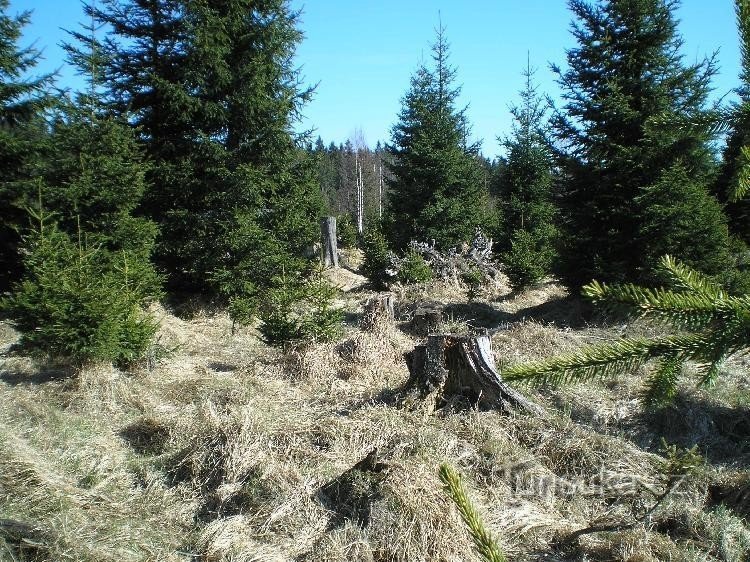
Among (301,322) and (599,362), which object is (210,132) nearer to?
(301,322)

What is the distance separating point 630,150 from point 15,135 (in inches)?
438

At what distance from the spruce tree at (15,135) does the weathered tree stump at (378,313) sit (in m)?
6.32

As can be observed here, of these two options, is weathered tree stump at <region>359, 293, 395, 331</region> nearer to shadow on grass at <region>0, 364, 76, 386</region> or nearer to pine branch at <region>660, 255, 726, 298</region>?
shadow on grass at <region>0, 364, 76, 386</region>

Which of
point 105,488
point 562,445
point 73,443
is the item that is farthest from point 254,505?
point 562,445

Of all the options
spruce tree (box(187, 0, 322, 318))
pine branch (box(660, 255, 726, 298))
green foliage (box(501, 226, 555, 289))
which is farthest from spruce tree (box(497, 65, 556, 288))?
pine branch (box(660, 255, 726, 298))

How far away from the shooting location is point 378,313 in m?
7.54

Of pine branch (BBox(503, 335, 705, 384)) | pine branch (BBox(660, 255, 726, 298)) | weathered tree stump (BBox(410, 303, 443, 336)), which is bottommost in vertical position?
weathered tree stump (BBox(410, 303, 443, 336))

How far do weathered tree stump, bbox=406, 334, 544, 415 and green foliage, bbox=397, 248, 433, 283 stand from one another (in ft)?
22.9

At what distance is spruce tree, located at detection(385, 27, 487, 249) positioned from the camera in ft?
47.0

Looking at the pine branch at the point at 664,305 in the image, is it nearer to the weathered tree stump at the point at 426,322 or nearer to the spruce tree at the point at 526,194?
the weathered tree stump at the point at 426,322

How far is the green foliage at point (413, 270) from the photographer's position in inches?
477

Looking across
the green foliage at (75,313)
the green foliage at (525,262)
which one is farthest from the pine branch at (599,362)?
the green foliage at (525,262)

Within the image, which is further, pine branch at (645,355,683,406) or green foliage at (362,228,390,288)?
green foliage at (362,228,390,288)

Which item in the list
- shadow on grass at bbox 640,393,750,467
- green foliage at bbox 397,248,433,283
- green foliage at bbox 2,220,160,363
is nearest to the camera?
shadow on grass at bbox 640,393,750,467
